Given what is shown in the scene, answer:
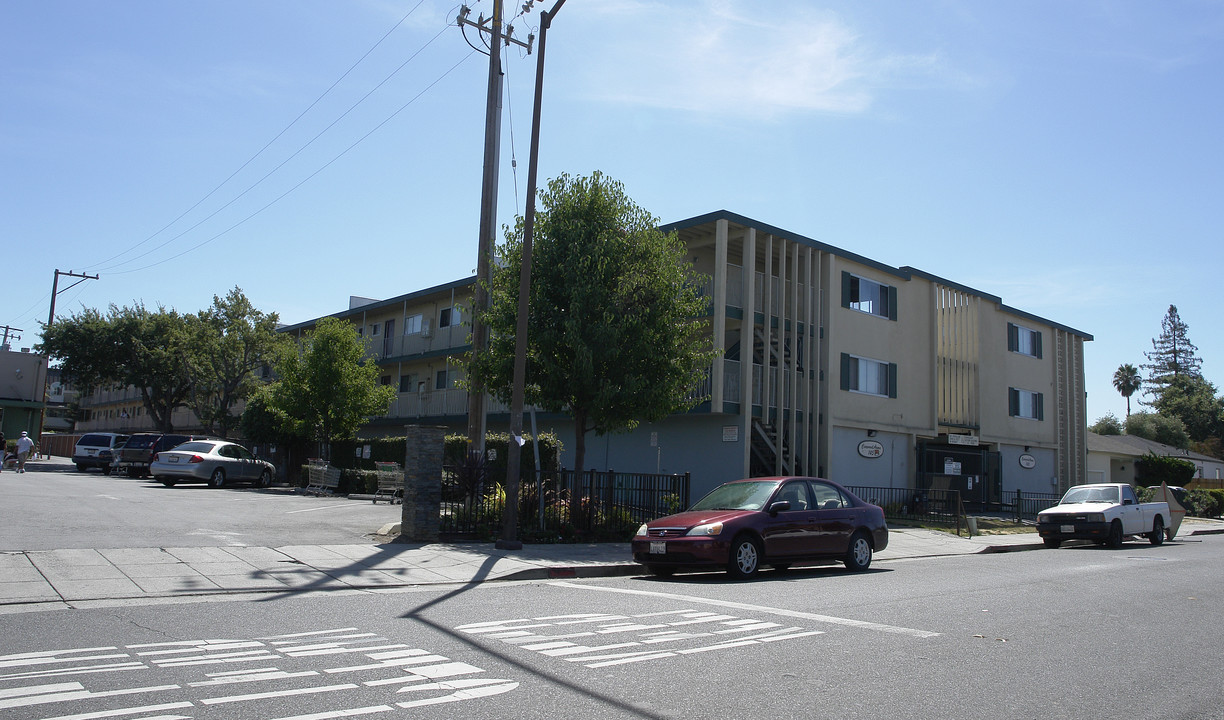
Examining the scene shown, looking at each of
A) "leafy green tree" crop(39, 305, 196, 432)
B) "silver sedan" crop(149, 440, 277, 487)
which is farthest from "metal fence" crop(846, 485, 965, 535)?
"leafy green tree" crop(39, 305, 196, 432)

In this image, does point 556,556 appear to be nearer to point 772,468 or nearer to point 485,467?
point 485,467

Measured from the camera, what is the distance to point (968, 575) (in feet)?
43.1

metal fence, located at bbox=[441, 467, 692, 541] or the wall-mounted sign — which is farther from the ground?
the wall-mounted sign

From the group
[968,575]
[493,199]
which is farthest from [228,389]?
[968,575]

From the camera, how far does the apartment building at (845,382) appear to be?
23641 mm

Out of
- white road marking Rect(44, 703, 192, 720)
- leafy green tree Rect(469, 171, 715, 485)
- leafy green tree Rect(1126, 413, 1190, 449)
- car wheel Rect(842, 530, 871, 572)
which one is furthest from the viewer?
leafy green tree Rect(1126, 413, 1190, 449)

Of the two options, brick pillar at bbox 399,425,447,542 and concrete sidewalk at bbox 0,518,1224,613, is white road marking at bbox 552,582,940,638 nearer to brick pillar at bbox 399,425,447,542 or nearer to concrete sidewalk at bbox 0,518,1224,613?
concrete sidewalk at bbox 0,518,1224,613

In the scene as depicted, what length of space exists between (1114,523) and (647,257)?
11937 millimetres

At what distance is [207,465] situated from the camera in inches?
1075

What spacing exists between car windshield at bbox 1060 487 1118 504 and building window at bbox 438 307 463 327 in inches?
869

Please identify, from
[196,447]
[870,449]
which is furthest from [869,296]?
[196,447]

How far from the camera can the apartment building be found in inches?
931

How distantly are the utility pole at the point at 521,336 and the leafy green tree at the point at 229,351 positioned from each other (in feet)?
85.2

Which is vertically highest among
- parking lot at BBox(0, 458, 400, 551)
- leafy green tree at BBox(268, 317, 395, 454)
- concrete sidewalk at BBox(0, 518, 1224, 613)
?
leafy green tree at BBox(268, 317, 395, 454)
